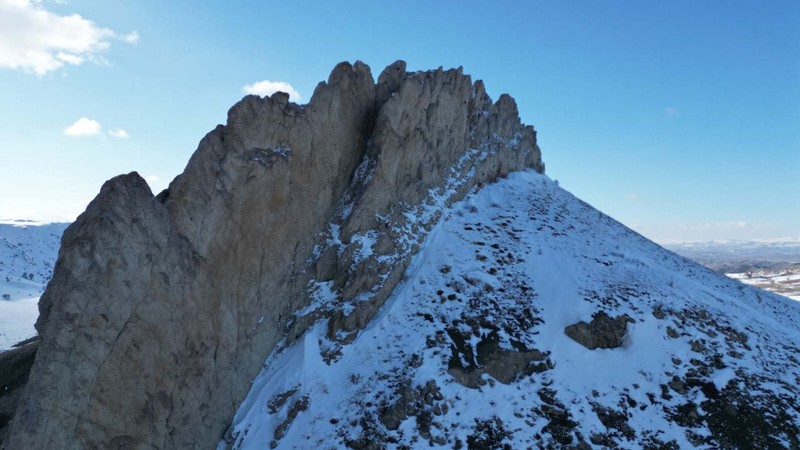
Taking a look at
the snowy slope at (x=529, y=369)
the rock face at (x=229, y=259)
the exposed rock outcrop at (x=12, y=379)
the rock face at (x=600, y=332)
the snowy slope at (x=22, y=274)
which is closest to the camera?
the rock face at (x=229, y=259)

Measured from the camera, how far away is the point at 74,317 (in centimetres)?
1121

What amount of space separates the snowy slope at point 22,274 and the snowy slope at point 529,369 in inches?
1806

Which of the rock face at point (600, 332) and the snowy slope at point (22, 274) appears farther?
the snowy slope at point (22, 274)

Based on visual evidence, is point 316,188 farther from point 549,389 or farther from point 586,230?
point 586,230

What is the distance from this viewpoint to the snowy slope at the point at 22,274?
61.1 metres

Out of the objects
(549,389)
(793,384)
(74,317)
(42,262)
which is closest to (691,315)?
(793,384)

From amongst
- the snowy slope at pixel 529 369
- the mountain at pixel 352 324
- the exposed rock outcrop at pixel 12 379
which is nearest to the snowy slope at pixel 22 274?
the exposed rock outcrop at pixel 12 379

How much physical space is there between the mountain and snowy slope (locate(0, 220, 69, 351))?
142ft

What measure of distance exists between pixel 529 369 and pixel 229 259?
12244mm

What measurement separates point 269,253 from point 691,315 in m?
19.0

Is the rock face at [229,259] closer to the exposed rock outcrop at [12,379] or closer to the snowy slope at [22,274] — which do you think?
the exposed rock outcrop at [12,379]

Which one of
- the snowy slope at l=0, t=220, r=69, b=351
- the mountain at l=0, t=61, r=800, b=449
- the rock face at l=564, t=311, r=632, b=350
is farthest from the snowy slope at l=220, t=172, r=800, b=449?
the snowy slope at l=0, t=220, r=69, b=351

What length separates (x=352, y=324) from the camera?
17.7 m

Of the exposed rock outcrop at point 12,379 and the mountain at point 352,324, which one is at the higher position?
the mountain at point 352,324
